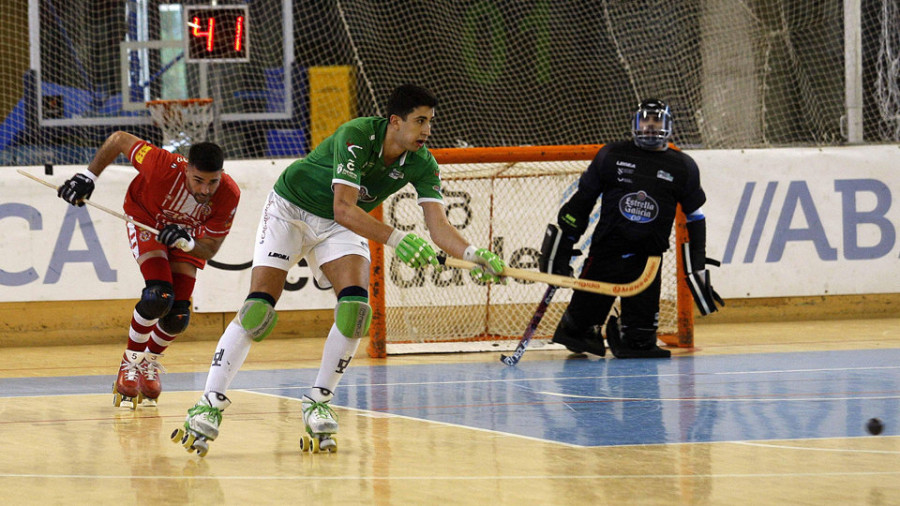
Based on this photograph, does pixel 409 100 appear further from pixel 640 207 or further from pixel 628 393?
pixel 640 207

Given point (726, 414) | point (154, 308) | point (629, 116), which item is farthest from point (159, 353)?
point (629, 116)

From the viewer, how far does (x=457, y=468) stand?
4035 millimetres

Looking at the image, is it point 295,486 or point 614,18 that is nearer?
point 295,486

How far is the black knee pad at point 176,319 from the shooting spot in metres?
5.99

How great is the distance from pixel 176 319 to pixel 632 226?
10.8 feet

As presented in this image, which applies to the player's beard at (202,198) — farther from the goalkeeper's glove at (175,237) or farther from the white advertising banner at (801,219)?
the white advertising banner at (801,219)

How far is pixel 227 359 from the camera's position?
452 cm

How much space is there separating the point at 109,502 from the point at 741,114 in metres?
9.78

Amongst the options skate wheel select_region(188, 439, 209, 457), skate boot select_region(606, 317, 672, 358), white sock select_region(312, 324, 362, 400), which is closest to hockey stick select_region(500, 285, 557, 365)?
skate boot select_region(606, 317, 672, 358)

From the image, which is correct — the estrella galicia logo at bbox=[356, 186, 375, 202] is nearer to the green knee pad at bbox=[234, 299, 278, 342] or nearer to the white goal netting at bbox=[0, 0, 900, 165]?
the green knee pad at bbox=[234, 299, 278, 342]

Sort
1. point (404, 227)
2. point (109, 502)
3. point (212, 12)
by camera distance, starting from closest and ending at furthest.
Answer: point (109, 502), point (404, 227), point (212, 12)

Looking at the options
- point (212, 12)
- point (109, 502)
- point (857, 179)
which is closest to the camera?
point (109, 502)

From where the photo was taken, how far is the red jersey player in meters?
5.83

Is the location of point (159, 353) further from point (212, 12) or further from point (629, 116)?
point (629, 116)
